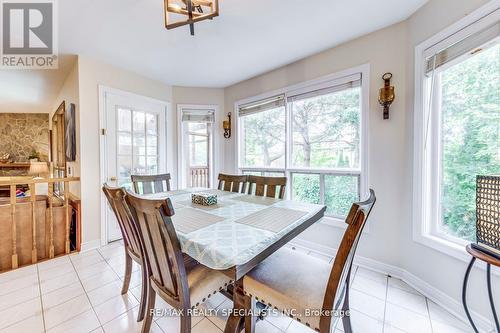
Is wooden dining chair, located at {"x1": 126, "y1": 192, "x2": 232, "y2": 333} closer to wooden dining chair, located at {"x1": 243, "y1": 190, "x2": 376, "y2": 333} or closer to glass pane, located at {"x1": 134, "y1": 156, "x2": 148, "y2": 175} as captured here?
wooden dining chair, located at {"x1": 243, "y1": 190, "x2": 376, "y2": 333}

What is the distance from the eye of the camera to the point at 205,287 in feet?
3.71

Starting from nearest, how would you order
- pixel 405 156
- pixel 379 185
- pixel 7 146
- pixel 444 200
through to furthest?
pixel 444 200, pixel 405 156, pixel 379 185, pixel 7 146

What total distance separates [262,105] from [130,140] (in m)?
2.02

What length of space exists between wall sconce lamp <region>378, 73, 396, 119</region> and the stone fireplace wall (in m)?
7.50

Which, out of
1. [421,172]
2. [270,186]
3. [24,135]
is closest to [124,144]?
[270,186]

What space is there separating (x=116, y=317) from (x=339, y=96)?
9.47 ft

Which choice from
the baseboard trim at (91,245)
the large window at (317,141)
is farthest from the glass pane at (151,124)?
the baseboard trim at (91,245)

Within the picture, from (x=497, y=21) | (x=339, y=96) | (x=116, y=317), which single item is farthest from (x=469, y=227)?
(x=116, y=317)

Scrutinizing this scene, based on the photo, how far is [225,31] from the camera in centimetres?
205

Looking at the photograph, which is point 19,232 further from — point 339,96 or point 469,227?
point 469,227

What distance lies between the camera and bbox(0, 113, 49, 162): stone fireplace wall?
536 centimetres

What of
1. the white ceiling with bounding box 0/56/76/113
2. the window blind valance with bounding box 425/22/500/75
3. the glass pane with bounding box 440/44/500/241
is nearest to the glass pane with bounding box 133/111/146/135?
the white ceiling with bounding box 0/56/76/113

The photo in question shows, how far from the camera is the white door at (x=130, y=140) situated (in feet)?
9.18

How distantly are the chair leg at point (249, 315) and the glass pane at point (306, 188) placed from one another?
1.68m
